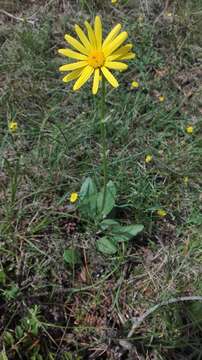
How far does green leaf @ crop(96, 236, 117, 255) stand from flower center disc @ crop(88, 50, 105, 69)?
0.82 m

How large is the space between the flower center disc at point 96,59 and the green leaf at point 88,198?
647 mm

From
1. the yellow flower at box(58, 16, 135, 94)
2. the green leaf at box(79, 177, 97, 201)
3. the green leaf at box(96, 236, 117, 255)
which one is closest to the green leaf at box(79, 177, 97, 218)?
the green leaf at box(79, 177, 97, 201)

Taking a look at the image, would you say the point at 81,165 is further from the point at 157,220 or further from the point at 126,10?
the point at 126,10

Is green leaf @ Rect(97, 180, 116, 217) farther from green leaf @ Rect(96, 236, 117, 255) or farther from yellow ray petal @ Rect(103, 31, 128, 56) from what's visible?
yellow ray petal @ Rect(103, 31, 128, 56)

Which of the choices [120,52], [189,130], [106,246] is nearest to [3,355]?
[106,246]

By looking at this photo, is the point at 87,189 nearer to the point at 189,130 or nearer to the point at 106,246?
the point at 106,246

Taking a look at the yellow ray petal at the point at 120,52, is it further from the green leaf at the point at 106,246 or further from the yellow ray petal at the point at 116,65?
the green leaf at the point at 106,246

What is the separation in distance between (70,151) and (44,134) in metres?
0.18

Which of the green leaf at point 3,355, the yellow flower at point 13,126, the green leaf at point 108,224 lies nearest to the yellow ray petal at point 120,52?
the green leaf at point 108,224

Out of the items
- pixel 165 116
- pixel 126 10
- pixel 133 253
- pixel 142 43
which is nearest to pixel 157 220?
pixel 133 253

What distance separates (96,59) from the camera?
1536 millimetres

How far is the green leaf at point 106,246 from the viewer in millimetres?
1979

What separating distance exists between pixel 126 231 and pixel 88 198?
23cm

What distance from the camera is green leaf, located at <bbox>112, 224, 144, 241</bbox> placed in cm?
198
